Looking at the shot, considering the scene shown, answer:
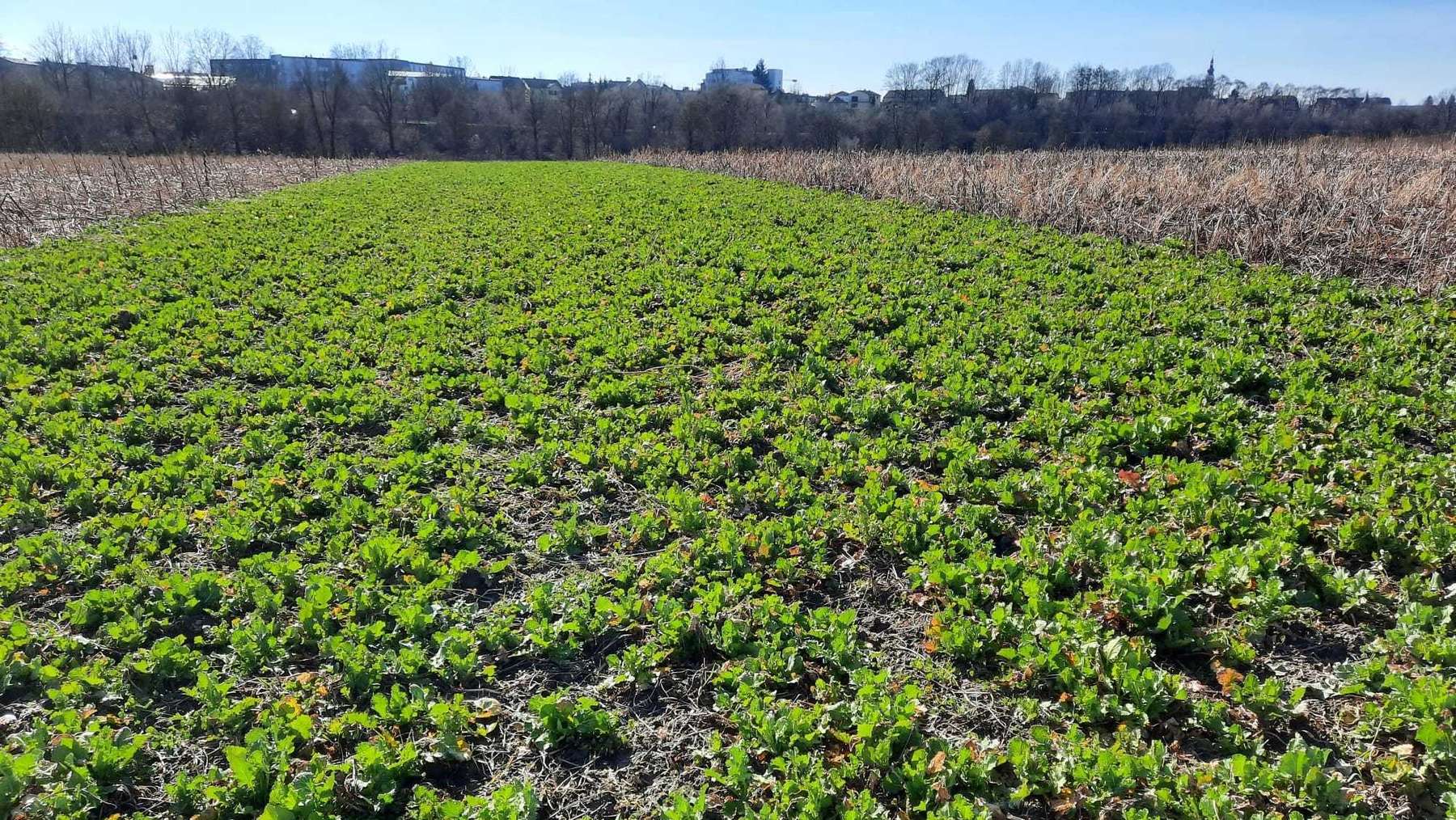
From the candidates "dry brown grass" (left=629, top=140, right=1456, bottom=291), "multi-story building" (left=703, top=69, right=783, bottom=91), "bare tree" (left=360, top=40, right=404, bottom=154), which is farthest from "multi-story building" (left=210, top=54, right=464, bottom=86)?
"dry brown grass" (left=629, top=140, right=1456, bottom=291)

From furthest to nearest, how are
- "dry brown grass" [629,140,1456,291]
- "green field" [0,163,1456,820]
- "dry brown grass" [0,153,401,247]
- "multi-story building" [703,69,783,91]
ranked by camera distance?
"multi-story building" [703,69,783,91], "dry brown grass" [0,153,401,247], "dry brown grass" [629,140,1456,291], "green field" [0,163,1456,820]

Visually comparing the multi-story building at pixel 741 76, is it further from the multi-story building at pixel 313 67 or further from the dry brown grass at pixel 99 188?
the dry brown grass at pixel 99 188

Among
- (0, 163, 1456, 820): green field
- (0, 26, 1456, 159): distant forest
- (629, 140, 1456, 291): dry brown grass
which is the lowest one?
(0, 163, 1456, 820): green field

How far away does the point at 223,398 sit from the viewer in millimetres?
6141

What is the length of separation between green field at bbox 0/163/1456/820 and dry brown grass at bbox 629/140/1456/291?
4.22 feet

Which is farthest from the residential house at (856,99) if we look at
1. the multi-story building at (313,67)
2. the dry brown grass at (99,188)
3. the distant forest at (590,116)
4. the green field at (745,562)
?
the green field at (745,562)

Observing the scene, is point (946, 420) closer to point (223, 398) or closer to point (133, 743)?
point (133, 743)

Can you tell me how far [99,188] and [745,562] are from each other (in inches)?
876

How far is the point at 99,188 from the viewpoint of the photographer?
60.7 ft

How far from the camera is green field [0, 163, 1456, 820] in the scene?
2.73m

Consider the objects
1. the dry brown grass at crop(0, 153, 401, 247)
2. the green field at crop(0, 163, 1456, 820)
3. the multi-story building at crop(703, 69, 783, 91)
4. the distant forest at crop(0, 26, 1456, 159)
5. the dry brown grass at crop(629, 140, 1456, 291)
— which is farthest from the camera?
the multi-story building at crop(703, 69, 783, 91)

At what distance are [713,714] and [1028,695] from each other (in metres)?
1.31

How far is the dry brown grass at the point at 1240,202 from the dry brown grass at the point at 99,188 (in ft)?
52.5

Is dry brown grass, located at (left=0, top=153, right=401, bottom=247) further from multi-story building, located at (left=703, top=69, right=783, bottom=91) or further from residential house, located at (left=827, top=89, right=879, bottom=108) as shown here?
multi-story building, located at (left=703, top=69, right=783, bottom=91)
